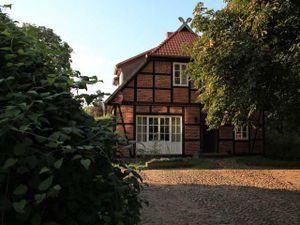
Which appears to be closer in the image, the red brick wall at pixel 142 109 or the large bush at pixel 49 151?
the large bush at pixel 49 151

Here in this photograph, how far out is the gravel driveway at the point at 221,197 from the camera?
21.0 feet

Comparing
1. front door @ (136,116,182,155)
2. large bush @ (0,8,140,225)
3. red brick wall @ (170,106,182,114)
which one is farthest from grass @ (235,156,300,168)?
large bush @ (0,8,140,225)

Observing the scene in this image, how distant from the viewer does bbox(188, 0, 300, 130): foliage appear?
25.2 feet

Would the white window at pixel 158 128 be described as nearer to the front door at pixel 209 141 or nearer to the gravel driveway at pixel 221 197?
the front door at pixel 209 141

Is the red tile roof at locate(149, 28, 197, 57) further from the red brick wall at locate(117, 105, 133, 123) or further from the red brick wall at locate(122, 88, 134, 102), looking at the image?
the red brick wall at locate(117, 105, 133, 123)

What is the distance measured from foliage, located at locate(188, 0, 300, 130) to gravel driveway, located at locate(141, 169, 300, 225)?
6.44ft

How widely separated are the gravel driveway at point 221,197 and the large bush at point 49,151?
2.70 metres

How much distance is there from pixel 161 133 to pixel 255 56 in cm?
1034

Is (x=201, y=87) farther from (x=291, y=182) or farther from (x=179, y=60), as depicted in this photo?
(x=179, y=60)

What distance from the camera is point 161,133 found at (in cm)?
1769

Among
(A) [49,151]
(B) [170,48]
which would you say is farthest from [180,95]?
(A) [49,151]

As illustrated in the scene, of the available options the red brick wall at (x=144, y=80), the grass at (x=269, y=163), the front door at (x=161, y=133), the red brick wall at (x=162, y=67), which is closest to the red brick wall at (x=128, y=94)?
Result: the red brick wall at (x=144, y=80)

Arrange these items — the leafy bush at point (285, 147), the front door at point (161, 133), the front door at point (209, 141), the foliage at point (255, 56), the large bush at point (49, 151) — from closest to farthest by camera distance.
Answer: the large bush at point (49, 151) → the foliage at point (255, 56) → the leafy bush at point (285, 147) → the front door at point (161, 133) → the front door at point (209, 141)

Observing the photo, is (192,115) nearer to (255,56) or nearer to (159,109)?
(159,109)
